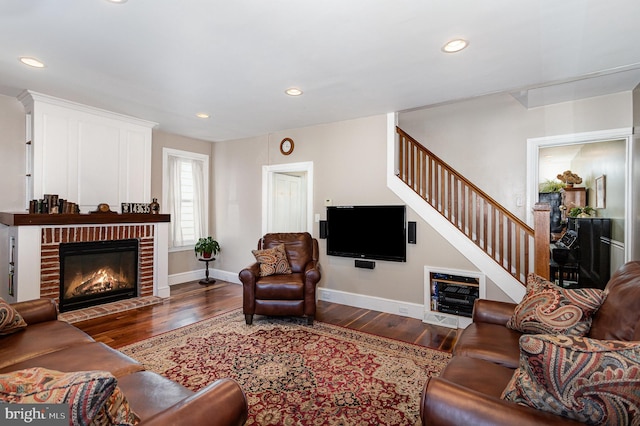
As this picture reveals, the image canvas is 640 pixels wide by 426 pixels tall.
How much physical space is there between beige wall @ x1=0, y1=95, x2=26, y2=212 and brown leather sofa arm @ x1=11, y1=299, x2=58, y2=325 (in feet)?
7.57

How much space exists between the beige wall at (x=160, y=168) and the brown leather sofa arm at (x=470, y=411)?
512 cm

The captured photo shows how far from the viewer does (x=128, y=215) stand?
4.34 meters

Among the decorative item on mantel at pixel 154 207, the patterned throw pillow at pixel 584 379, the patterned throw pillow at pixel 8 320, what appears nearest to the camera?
the patterned throw pillow at pixel 584 379

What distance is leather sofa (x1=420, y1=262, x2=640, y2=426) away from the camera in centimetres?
111

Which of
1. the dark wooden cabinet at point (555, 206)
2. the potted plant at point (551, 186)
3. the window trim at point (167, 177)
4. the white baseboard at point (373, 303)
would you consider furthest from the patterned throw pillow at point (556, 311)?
the window trim at point (167, 177)

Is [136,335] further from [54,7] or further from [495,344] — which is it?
[495,344]

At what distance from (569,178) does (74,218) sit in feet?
25.1

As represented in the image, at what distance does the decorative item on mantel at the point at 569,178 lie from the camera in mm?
5613

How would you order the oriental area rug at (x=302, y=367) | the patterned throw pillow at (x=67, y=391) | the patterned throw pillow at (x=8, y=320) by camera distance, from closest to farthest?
the patterned throw pillow at (x=67, y=391), the patterned throw pillow at (x=8, y=320), the oriental area rug at (x=302, y=367)

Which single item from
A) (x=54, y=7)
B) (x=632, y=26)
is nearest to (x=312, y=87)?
(x=54, y=7)

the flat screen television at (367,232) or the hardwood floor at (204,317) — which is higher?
the flat screen television at (367,232)

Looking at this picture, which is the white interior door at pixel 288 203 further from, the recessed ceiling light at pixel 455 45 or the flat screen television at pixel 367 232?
the recessed ceiling light at pixel 455 45

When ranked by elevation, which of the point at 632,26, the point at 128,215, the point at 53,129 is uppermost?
the point at 632,26

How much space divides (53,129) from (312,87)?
3173 millimetres
